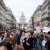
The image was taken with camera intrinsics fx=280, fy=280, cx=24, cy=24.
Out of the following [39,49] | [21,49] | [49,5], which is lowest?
[39,49]

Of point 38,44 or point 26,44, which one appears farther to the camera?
point 38,44

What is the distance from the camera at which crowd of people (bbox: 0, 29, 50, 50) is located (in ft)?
10.0

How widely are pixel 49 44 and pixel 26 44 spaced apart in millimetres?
2398

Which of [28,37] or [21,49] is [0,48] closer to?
[21,49]

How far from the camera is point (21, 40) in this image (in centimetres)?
1143

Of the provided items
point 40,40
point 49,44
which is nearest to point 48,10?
point 40,40

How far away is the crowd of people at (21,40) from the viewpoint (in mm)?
3061

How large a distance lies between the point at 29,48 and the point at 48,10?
8356cm

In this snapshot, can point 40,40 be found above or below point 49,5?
below

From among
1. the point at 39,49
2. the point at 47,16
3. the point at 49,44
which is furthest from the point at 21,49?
the point at 47,16

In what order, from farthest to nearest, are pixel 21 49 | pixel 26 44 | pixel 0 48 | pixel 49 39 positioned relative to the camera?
pixel 26 44 → pixel 49 39 → pixel 21 49 → pixel 0 48

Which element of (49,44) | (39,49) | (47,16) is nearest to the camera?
(49,44)

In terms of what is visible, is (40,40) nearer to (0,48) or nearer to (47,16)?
(0,48)

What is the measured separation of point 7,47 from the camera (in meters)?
2.79
